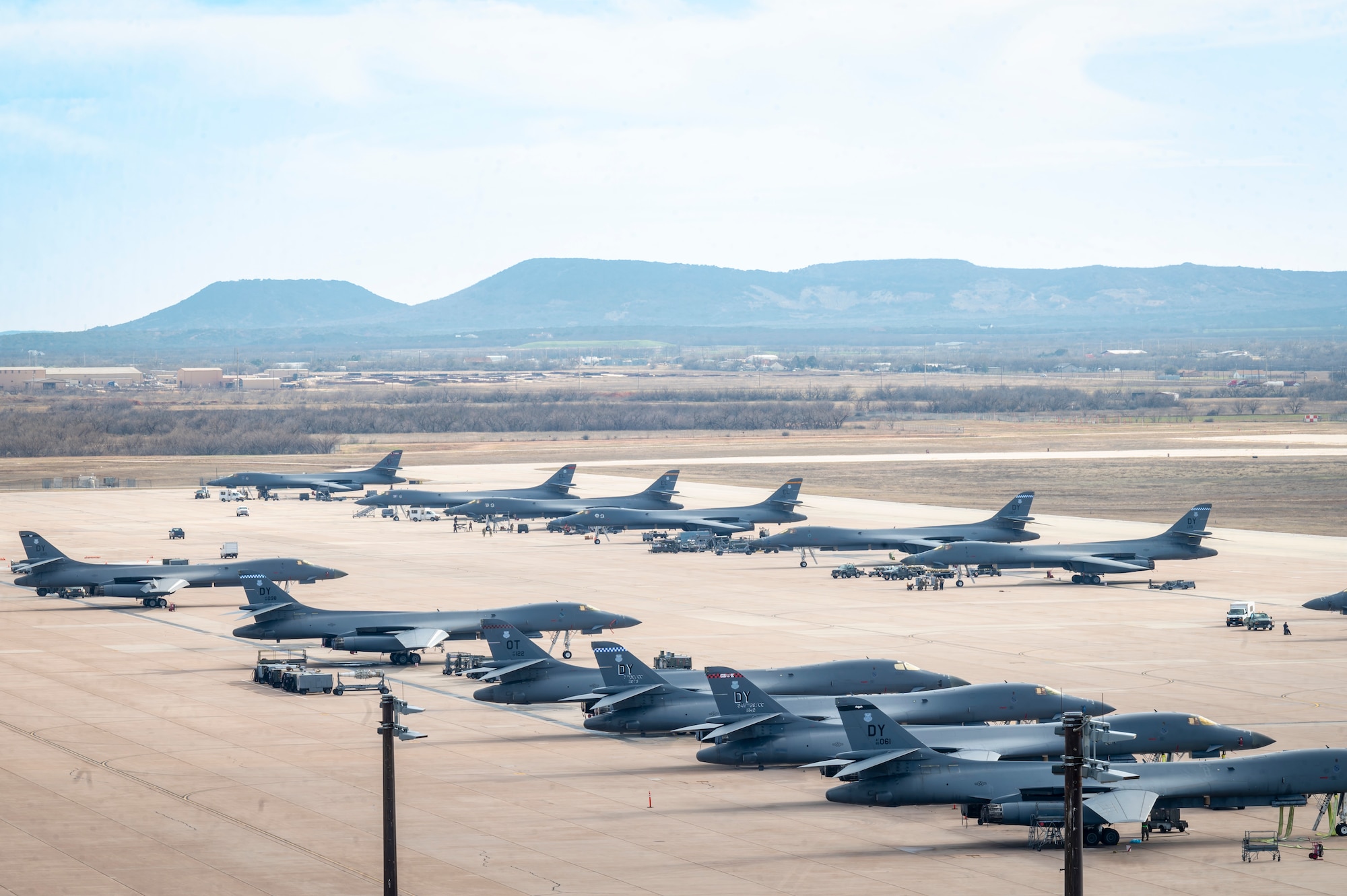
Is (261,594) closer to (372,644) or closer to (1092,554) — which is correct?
(372,644)

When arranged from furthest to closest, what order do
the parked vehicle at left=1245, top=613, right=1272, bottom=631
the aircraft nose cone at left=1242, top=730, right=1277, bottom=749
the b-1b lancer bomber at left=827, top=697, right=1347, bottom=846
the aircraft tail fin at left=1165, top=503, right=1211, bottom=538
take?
1. the aircraft tail fin at left=1165, top=503, right=1211, bottom=538
2. the parked vehicle at left=1245, top=613, right=1272, bottom=631
3. the aircraft nose cone at left=1242, top=730, right=1277, bottom=749
4. the b-1b lancer bomber at left=827, top=697, right=1347, bottom=846

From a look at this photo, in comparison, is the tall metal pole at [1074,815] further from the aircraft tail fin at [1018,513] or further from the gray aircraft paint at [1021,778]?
the aircraft tail fin at [1018,513]

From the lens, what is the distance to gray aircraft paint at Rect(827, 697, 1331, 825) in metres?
43.2

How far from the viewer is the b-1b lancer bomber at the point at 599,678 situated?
2224 inches

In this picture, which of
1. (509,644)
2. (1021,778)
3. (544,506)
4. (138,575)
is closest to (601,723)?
(509,644)

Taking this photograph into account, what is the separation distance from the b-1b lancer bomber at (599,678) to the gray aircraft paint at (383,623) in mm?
Answer: 11862

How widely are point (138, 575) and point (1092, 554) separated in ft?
184

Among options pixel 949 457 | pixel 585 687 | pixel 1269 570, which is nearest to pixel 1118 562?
pixel 1269 570

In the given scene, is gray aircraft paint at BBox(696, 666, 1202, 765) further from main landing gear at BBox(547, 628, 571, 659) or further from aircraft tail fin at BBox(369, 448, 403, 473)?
aircraft tail fin at BBox(369, 448, 403, 473)

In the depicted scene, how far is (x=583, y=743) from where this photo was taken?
181 ft

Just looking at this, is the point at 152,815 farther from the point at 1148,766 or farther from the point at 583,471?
the point at 583,471

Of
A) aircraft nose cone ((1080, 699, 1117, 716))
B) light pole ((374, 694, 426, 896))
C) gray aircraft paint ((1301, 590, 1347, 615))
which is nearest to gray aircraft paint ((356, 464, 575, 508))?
gray aircraft paint ((1301, 590, 1347, 615))

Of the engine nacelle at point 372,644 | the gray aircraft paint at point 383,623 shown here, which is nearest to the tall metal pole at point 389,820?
the gray aircraft paint at point 383,623

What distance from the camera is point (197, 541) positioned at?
122 metres
